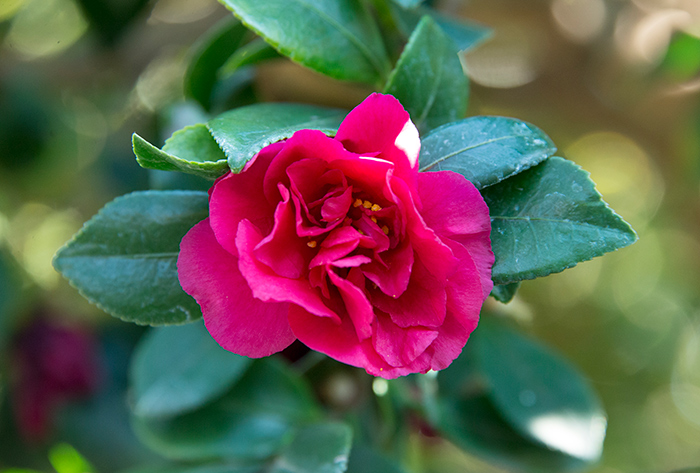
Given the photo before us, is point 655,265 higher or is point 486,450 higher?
point 486,450

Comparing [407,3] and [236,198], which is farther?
[407,3]

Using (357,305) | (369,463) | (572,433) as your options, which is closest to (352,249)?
(357,305)

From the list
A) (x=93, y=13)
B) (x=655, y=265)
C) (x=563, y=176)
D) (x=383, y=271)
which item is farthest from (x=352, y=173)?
(x=655, y=265)

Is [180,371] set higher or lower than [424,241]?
lower

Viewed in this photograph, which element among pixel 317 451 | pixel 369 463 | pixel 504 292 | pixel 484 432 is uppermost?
pixel 504 292

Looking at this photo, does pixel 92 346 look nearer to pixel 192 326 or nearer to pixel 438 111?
pixel 192 326

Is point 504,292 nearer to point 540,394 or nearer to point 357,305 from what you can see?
point 357,305

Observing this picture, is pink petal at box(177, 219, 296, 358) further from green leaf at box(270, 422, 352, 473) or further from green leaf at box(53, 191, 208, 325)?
green leaf at box(270, 422, 352, 473)

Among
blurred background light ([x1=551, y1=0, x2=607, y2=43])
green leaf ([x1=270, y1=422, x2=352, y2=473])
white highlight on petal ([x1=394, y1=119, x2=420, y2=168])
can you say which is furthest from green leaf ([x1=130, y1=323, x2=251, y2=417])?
blurred background light ([x1=551, y1=0, x2=607, y2=43])
